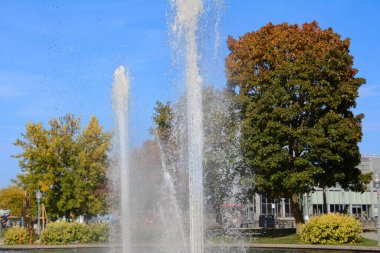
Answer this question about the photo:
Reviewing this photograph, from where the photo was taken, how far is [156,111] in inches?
1715

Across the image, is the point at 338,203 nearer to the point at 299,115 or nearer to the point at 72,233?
the point at 299,115

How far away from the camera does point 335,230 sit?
2566cm

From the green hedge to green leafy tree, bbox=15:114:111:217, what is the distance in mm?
9577

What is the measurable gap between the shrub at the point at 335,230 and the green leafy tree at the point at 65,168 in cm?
2103

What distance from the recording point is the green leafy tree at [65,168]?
136ft

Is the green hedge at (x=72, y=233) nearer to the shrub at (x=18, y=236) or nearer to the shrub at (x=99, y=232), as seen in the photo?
the shrub at (x=99, y=232)

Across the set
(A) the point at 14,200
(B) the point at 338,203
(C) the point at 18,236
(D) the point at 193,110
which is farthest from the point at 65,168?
(B) the point at 338,203

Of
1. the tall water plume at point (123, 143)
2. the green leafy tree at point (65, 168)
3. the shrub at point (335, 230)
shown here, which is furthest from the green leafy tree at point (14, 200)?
the shrub at point (335, 230)

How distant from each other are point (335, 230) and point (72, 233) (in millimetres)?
15042

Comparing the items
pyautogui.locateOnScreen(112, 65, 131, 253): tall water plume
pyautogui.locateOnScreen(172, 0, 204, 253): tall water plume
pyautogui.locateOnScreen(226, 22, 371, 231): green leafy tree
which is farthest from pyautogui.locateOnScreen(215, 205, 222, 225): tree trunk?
pyautogui.locateOnScreen(172, 0, 204, 253): tall water plume

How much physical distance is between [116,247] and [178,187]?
6953 millimetres

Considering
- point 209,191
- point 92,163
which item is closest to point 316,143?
point 209,191

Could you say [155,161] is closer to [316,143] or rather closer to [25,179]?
[25,179]

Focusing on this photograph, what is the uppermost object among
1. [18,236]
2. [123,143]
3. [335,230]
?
[123,143]
